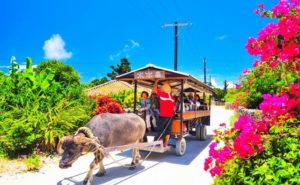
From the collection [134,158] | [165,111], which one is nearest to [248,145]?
[134,158]

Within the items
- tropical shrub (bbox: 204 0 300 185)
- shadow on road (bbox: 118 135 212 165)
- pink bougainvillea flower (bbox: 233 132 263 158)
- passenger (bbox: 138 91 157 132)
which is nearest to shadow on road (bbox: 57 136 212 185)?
shadow on road (bbox: 118 135 212 165)

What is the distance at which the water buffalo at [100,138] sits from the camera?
6070mm

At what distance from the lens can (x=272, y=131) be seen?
4156 millimetres

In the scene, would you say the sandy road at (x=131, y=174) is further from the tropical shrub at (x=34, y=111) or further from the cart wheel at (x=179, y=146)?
the tropical shrub at (x=34, y=111)

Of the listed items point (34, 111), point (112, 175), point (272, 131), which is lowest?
point (112, 175)

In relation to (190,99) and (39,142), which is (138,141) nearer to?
(39,142)

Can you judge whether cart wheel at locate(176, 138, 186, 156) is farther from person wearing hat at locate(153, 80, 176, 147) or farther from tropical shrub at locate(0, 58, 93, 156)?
tropical shrub at locate(0, 58, 93, 156)

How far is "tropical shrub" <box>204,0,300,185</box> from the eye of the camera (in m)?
3.71

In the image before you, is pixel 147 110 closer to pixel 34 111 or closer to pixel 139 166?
pixel 139 166

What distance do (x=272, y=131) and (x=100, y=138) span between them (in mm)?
3882

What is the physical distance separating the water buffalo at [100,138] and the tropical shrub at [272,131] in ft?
8.41

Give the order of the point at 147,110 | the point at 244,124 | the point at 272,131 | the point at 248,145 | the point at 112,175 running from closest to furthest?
1. the point at 248,145
2. the point at 272,131
3. the point at 244,124
4. the point at 112,175
5. the point at 147,110

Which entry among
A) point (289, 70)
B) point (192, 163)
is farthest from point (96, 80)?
point (289, 70)

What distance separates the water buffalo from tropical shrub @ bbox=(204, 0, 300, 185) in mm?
2564
